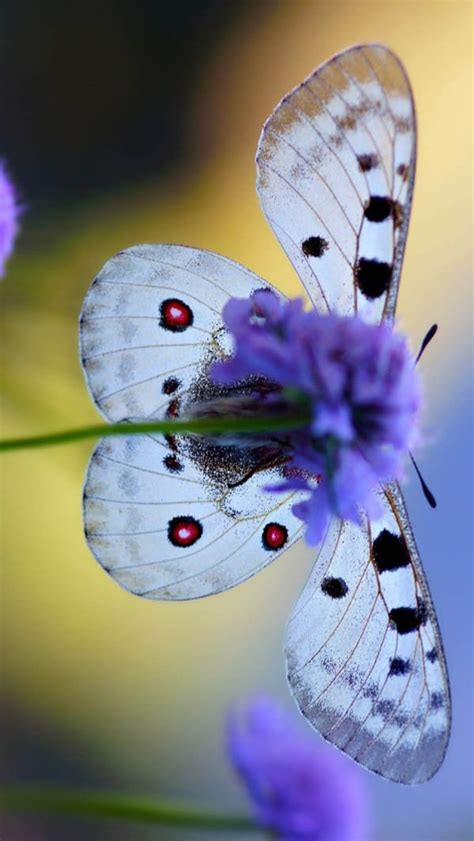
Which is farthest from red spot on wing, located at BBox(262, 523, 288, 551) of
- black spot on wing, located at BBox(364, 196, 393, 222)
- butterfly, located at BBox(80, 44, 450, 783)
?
black spot on wing, located at BBox(364, 196, 393, 222)

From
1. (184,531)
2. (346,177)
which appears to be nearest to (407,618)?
(184,531)

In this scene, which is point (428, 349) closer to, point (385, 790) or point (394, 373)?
point (385, 790)

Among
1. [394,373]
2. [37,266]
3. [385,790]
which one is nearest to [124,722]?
[385,790]

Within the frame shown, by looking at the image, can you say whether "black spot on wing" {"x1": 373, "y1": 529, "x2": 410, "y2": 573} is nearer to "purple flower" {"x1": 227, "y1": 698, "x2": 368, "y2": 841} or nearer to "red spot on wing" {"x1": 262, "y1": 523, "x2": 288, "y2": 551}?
"red spot on wing" {"x1": 262, "y1": 523, "x2": 288, "y2": 551}

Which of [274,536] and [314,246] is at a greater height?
[314,246]

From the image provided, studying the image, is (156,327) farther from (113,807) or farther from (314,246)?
(113,807)

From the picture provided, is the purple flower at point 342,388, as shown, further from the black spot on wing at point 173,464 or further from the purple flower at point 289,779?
the black spot on wing at point 173,464
